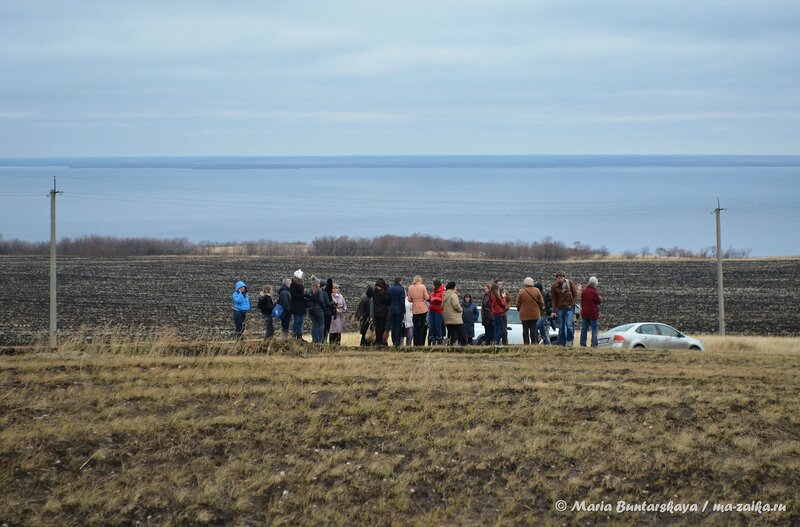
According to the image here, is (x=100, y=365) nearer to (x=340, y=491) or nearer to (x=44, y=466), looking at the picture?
(x=44, y=466)

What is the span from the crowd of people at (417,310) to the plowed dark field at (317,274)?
9.94m

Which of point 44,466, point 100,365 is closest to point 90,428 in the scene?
point 44,466

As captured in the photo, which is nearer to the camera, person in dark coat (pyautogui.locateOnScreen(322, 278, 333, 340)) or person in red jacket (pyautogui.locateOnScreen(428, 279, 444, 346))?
person in dark coat (pyautogui.locateOnScreen(322, 278, 333, 340))

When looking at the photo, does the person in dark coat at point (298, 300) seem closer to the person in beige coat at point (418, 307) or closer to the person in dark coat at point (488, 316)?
the person in beige coat at point (418, 307)

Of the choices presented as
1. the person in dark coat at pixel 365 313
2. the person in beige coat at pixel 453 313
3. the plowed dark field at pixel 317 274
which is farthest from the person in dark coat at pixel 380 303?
the plowed dark field at pixel 317 274

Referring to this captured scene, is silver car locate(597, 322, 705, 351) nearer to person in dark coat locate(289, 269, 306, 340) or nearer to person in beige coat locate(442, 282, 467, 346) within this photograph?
person in beige coat locate(442, 282, 467, 346)

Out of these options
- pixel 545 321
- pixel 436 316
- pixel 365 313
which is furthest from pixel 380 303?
pixel 545 321

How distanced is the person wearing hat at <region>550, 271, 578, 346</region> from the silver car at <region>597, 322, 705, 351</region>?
8.00 feet

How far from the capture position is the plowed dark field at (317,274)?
3641 centimetres

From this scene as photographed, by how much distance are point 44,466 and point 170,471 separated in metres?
1.34

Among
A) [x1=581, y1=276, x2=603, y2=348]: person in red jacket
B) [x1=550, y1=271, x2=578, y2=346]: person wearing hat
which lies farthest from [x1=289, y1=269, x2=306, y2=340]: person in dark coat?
[x1=581, y1=276, x2=603, y2=348]: person in red jacket

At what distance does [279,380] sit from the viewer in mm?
13469

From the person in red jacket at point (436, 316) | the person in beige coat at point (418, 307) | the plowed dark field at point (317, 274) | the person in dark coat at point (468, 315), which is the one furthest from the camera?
the plowed dark field at point (317, 274)

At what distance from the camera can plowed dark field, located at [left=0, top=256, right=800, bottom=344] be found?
36.4 metres
